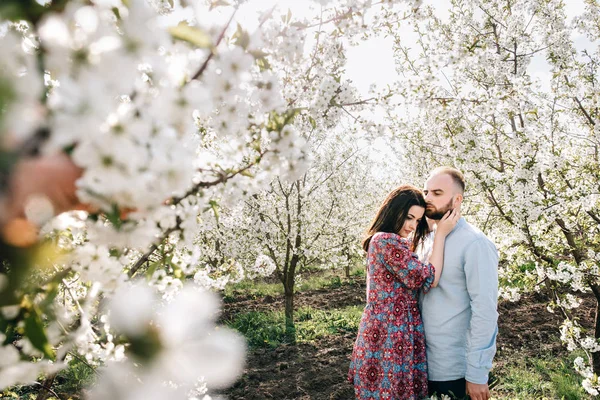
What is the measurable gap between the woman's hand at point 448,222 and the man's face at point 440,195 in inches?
1.8

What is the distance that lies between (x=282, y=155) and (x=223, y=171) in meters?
0.16

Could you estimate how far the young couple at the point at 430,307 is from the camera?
2.29 m

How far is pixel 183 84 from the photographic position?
0.82 meters

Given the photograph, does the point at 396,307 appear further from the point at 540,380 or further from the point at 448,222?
the point at 540,380

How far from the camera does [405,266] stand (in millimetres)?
2420

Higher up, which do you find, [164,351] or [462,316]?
[164,351]

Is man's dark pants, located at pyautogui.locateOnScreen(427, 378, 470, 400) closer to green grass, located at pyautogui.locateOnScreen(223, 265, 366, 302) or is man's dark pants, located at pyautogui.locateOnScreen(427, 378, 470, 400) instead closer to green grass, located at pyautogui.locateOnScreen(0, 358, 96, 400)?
green grass, located at pyautogui.locateOnScreen(0, 358, 96, 400)

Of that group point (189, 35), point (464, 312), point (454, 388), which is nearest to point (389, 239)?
point (464, 312)

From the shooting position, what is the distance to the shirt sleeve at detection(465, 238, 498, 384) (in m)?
2.24

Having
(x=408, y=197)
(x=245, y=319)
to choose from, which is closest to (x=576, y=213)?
(x=408, y=197)

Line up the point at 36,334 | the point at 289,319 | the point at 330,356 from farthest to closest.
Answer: the point at 289,319, the point at 330,356, the point at 36,334

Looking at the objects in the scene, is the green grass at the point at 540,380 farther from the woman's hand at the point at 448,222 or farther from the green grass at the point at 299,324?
the green grass at the point at 299,324

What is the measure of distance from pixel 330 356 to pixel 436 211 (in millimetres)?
3774

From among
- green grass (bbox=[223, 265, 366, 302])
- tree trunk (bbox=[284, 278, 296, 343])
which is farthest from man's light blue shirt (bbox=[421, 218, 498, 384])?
green grass (bbox=[223, 265, 366, 302])
